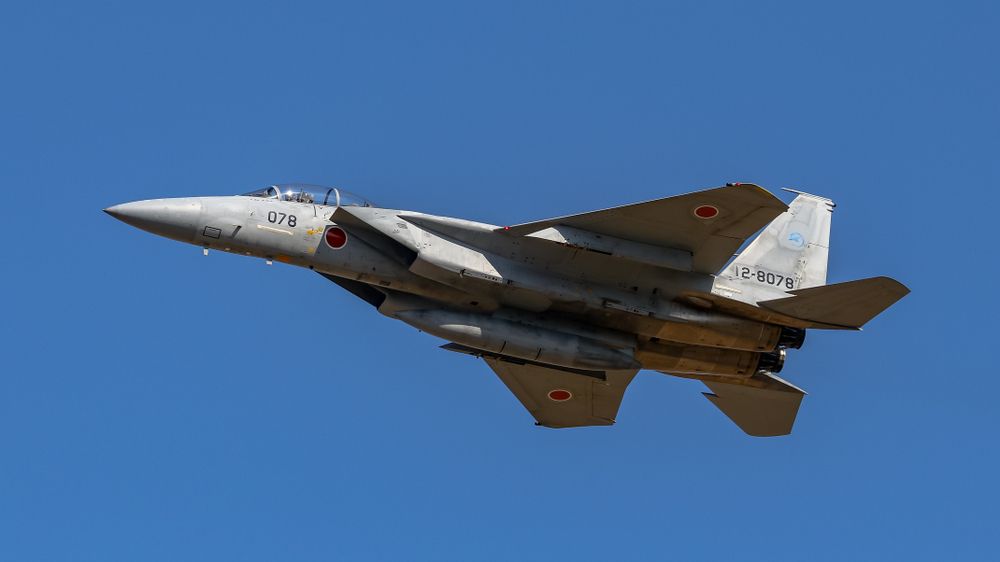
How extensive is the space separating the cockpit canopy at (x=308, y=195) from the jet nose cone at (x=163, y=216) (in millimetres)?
951

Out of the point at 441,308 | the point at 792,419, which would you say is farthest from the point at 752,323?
the point at 441,308

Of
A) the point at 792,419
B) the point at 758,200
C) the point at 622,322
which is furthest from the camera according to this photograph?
the point at 792,419

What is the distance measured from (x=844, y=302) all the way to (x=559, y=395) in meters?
5.39

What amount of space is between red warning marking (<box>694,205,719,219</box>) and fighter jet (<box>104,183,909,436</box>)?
2 cm

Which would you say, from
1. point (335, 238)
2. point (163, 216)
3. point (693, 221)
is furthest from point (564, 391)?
point (163, 216)

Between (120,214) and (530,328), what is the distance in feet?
19.7

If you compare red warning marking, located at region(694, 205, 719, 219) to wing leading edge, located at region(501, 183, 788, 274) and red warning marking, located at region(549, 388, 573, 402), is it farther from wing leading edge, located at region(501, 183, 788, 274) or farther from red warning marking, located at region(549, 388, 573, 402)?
red warning marking, located at region(549, 388, 573, 402)

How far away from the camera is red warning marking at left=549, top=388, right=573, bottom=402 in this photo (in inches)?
1003

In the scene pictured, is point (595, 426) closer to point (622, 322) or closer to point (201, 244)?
point (622, 322)

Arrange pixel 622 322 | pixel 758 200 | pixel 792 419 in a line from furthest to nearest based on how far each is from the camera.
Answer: pixel 792 419 < pixel 622 322 < pixel 758 200

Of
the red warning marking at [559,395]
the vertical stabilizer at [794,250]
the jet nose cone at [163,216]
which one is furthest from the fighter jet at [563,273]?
the red warning marking at [559,395]

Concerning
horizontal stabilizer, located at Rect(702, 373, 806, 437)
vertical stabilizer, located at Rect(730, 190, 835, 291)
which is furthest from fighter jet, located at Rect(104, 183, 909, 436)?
horizontal stabilizer, located at Rect(702, 373, 806, 437)

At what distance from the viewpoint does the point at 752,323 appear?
75.1 ft

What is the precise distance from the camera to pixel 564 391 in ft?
83.6
